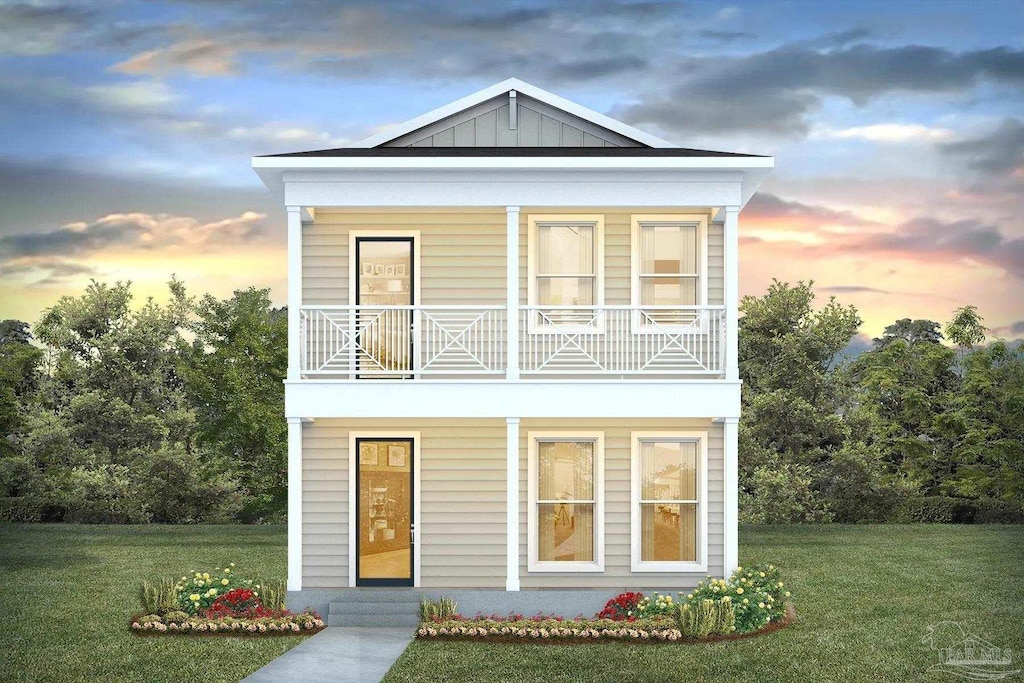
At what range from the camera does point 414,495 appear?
55.3ft

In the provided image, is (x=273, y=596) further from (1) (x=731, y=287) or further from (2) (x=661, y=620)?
(1) (x=731, y=287)

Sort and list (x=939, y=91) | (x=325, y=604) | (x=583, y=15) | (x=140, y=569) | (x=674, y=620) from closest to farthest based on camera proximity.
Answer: (x=674, y=620) < (x=325, y=604) < (x=140, y=569) < (x=583, y=15) < (x=939, y=91)

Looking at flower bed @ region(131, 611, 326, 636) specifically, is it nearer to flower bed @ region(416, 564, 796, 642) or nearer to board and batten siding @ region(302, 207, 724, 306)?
flower bed @ region(416, 564, 796, 642)

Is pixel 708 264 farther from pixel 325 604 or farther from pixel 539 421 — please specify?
pixel 325 604

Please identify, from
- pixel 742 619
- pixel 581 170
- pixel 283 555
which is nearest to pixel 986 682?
pixel 742 619

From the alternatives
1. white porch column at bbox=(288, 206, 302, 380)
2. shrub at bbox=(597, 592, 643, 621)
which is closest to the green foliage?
shrub at bbox=(597, 592, 643, 621)

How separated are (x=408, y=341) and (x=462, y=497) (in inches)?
104

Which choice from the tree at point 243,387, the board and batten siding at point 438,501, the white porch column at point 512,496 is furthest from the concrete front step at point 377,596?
the tree at point 243,387

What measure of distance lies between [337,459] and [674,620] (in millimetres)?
5823

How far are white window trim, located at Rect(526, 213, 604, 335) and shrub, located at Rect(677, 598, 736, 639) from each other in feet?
15.0

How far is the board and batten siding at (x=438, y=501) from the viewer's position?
1678 centimetres

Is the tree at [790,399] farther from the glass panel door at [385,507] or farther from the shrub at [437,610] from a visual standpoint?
the shrub at [437,610]

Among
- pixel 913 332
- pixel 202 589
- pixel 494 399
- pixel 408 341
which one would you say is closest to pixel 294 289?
pixel 408 341

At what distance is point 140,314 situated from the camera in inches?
1204
